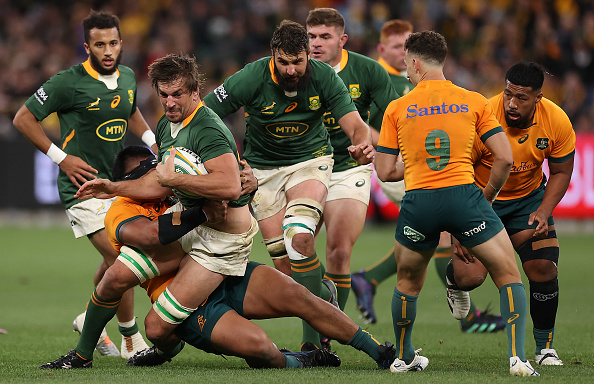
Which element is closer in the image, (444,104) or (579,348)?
(444,104)

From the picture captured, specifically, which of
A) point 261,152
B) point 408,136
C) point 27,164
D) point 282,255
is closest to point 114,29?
point 261,152

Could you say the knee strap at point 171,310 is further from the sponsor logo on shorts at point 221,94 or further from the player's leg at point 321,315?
the sponsor logo on shorts at point 221,94

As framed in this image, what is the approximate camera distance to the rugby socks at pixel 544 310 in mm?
6168

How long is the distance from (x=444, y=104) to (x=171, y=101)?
1.72 m

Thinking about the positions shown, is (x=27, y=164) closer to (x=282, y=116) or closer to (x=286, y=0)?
(x=286, y=0)

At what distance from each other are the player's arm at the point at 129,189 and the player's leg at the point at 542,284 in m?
2.51

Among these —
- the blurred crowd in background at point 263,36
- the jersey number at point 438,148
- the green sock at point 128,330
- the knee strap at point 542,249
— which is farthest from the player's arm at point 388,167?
the blurred crowd in background at point 263,36

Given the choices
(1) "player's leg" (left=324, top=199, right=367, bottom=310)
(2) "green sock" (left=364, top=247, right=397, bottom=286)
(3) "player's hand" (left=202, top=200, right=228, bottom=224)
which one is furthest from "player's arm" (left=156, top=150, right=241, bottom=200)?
(2) "green sock" (left=364, top=247, right=397, bottom=286)

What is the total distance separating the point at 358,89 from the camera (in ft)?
24.9

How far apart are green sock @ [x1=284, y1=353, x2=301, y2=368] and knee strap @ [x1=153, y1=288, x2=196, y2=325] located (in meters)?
0.69

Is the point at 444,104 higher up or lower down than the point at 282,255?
higher up

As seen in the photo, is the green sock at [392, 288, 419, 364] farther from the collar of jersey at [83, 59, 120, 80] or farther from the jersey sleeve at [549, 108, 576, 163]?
the collar of jersey at [83, 59, 120, 80]

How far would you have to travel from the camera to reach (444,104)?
5.43 metres

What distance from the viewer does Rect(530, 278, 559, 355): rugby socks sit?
6.17 metres
